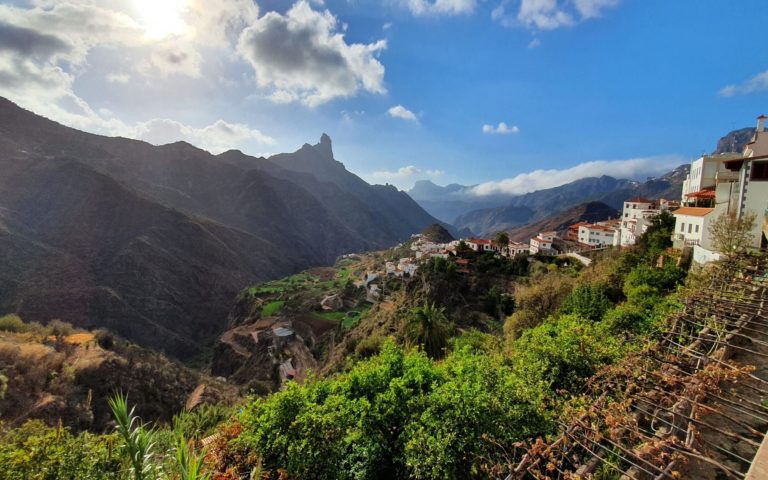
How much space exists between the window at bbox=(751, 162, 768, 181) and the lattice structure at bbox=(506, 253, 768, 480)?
39.4ft

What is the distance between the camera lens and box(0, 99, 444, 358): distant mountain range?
53.0 meters

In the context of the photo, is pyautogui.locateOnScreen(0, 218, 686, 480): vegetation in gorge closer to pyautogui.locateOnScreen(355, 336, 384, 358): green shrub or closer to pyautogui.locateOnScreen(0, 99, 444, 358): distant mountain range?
pyautogui.locateOnScreen(355, 336, 384, 358): green shrub

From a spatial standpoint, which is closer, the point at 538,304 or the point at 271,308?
the point at 538,304

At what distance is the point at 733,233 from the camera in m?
13.5

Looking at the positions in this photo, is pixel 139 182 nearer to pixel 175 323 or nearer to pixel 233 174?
pixel 233 174

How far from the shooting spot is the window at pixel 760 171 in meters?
14.5

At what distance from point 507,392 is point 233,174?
15550 cm

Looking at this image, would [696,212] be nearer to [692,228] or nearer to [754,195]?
[692,228]

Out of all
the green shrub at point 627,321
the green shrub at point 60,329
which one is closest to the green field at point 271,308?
the green shrub at point 60,329

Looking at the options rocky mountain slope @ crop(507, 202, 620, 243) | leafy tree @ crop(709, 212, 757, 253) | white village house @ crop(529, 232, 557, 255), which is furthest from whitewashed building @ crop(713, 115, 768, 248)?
rocky mountain slope @ crop(507, 202, 620, 243)

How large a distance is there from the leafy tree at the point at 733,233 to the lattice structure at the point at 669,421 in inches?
319

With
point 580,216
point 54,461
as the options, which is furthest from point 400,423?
point 580,216

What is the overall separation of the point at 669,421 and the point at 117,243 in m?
88.7

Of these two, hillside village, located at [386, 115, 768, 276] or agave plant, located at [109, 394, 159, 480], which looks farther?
hillside village, located at [386, 115, 768, 276]
